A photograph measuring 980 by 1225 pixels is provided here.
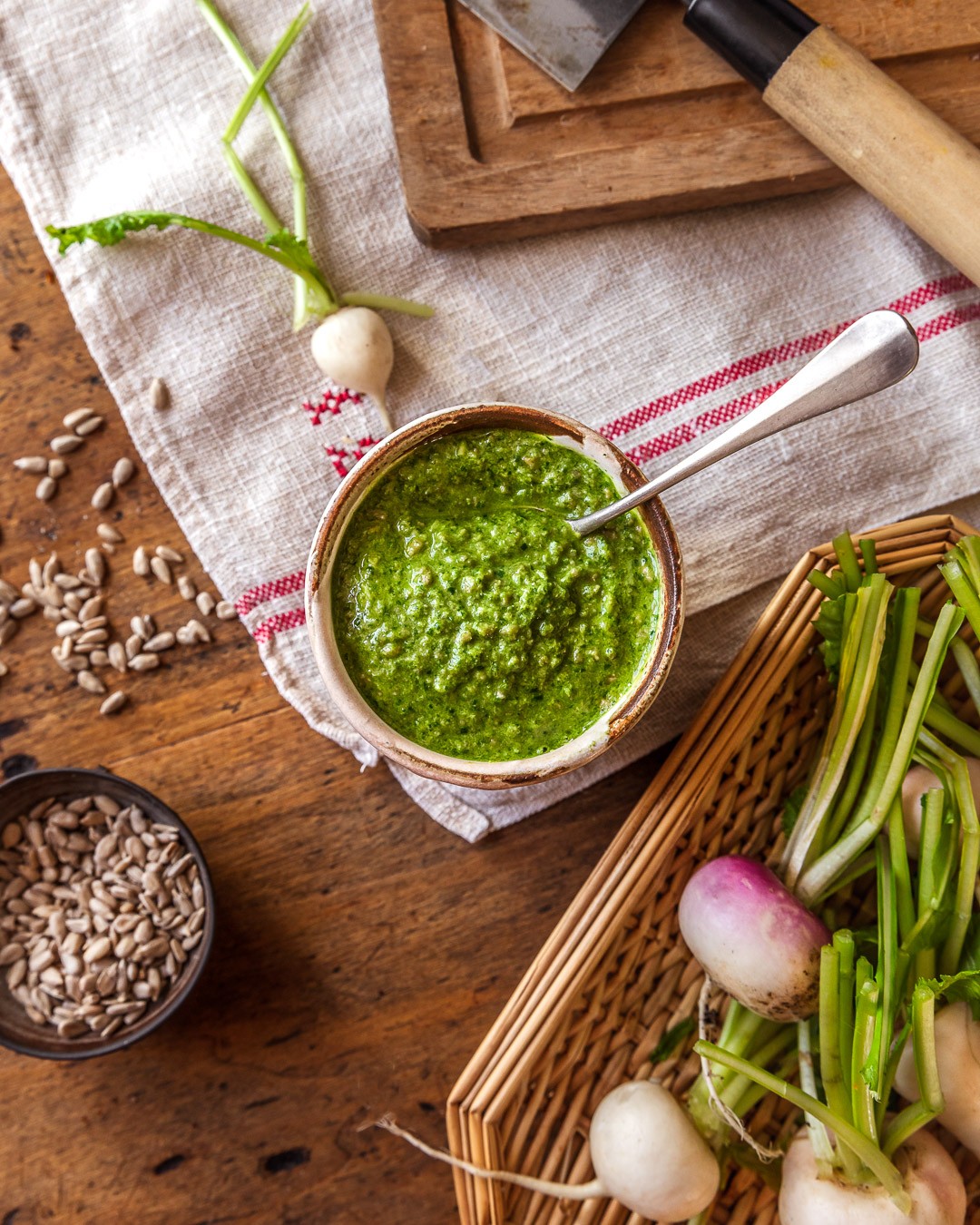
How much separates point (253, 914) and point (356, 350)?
0.99m

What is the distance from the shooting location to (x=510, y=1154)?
155cm

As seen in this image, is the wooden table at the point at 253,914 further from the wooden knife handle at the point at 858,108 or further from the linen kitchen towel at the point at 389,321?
the wooden knife handle at the point at 858,108

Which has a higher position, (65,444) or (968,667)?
(65,444)

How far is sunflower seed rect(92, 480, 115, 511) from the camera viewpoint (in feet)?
5.72

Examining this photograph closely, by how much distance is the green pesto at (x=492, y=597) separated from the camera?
4.46 feet

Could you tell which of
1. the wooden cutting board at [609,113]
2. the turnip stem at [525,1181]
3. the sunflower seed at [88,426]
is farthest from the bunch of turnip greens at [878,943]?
the sunflower seed at [88,426]

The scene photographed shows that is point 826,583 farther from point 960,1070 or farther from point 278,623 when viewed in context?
point 278,623

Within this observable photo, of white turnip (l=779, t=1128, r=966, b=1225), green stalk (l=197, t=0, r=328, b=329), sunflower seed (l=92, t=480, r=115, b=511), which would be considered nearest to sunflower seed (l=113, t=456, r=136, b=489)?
sunflower seed (l=92, t=480, r=115, b=511)

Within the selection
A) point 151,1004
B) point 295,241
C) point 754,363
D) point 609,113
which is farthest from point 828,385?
point 151,1004

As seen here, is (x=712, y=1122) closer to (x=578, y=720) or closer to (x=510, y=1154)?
(x=510, y=1154)

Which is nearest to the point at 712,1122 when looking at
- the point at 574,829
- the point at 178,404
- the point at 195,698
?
the point at 574,829

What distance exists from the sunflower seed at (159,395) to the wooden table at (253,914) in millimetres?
112

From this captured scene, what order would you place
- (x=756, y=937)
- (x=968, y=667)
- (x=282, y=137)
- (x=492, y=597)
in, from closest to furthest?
(x=492, y=597) → (x=756, y=937) → (x=968, y=667) → (x=282, y=137)

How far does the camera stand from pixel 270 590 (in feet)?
5.58
